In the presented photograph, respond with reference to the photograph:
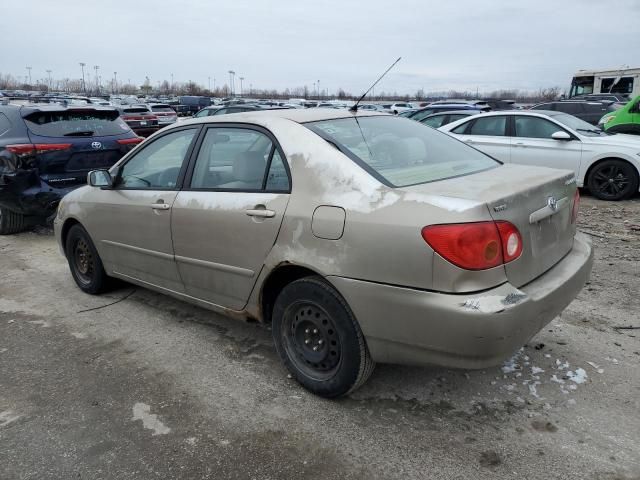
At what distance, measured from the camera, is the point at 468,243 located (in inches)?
95.4

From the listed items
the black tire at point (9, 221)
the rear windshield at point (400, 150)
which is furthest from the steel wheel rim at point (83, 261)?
the black tire at point (9, 221)

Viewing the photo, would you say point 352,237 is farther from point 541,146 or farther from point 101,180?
point 541,146

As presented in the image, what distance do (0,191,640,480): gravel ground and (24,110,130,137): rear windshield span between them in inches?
133

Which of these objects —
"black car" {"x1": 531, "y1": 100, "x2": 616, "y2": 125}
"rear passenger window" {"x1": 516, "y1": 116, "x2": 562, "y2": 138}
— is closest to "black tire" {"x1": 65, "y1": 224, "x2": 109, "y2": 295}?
"rear passenger window" {"x1": 516, "y1": 116, "x2": 562, "y2": 138}

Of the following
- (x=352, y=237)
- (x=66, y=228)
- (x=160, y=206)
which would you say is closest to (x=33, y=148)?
(x=66, y=228)

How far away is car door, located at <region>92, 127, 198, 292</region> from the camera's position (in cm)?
386

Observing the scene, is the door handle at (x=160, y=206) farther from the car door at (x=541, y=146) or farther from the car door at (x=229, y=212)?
the car door at (x=541, y=146)

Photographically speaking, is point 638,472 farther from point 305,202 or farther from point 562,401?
point 305,202

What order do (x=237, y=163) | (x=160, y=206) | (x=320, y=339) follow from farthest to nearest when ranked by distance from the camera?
1. (x=160, y=206)
2. (x=237, y=163)
3. (x=320, y=339)

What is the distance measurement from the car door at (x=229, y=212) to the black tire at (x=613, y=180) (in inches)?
290

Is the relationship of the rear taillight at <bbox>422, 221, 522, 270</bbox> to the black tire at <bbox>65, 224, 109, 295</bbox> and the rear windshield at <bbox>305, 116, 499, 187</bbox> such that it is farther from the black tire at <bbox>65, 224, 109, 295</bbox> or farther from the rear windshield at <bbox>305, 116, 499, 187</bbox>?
the black tire at <bbox>65, 224, 109, 295</bbox>

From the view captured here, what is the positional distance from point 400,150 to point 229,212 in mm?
1144

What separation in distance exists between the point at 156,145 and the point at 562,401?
3.38 metres

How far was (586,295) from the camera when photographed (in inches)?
181
